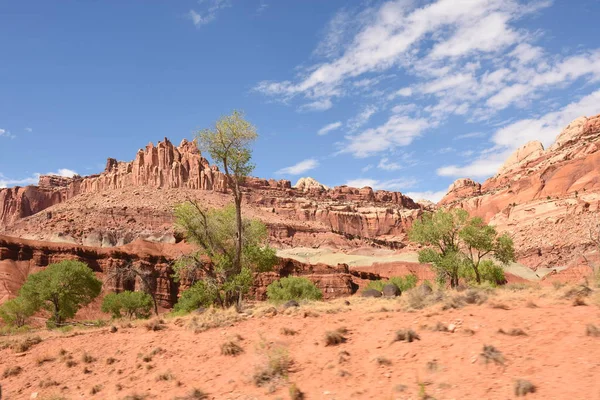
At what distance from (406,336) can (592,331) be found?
13.4 feet

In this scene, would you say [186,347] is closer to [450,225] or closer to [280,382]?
[280,382]

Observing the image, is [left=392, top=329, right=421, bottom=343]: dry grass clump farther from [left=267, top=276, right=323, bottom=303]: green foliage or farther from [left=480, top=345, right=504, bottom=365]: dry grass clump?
[left=267, top=276, right=323, bottom=303]: green foliage

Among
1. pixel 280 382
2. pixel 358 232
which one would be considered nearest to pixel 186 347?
pixel 280 382

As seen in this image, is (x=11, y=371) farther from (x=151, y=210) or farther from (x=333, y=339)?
(x=151, y=210)

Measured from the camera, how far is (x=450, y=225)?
34.8 meters

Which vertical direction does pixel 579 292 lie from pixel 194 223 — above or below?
below

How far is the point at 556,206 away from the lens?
99.2m

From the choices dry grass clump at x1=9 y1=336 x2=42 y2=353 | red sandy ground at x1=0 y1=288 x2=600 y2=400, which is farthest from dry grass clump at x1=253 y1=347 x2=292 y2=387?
dry grass clump at x1=9 y1=336 x2=42 y2=353

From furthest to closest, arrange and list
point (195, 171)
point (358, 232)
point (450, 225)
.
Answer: point (358, 232) → point (195, 171) → point (450, 225)

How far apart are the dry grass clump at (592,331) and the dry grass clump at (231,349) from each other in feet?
29.4

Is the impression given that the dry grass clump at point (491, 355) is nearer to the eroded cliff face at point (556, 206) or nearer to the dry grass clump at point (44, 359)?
the dry grass clump at point (44, 359)

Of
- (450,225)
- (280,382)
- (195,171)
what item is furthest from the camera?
(195,171)

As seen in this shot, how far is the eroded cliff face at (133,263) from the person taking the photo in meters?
76.1

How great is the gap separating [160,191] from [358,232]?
300ft
